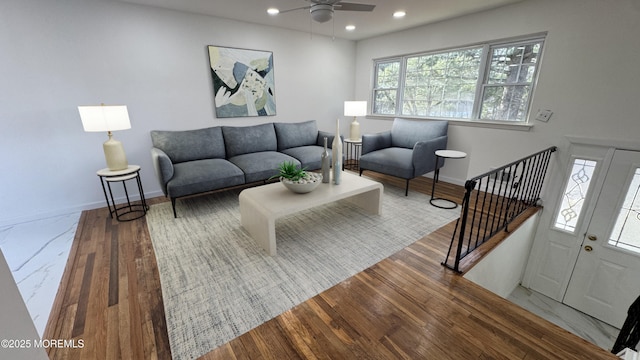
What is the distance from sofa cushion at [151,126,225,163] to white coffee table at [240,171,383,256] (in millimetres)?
1330

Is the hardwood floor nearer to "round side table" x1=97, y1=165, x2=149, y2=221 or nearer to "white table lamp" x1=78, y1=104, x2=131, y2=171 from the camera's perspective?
"round side table" x1=97, y1=165, x2=149, y2=221

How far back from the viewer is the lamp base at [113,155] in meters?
2.75

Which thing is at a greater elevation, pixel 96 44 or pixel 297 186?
pixel 96 44

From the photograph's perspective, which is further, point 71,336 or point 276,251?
Result: point 276,251

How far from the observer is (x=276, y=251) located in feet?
7.44

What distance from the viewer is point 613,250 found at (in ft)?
8.92

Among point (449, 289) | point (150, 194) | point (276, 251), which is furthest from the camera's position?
point (150, 194)

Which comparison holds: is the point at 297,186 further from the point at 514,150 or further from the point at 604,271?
the point at 604,271

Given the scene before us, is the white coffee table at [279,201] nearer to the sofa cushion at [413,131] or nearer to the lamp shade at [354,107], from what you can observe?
the sofa cushion at [413,131]

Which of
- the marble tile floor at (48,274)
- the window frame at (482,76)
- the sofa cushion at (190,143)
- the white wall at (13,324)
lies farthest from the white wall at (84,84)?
the white wall at (13,324)

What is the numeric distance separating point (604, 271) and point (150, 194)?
543 cm

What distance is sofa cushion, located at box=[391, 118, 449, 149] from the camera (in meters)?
3.85

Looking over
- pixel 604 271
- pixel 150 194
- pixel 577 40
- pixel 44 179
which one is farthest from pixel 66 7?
Result: pixel 604 271

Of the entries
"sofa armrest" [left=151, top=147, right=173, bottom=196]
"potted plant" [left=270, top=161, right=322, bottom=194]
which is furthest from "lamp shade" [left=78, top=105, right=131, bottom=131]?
"potted plant" [left=270, top=161, right=322, bottom=194]
